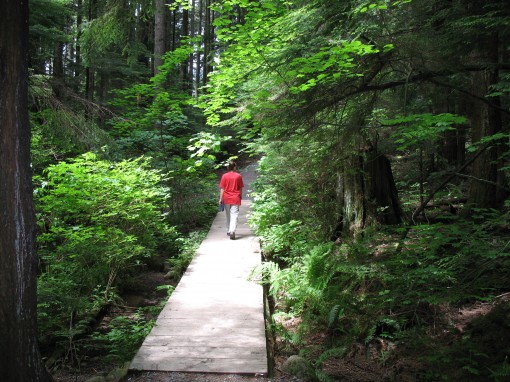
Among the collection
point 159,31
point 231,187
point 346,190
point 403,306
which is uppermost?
point 159,31

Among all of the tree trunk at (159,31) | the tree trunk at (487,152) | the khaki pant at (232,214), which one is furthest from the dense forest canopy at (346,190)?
the tree trunk at (159,31)

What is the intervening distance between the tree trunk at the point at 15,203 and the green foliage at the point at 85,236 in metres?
2.30

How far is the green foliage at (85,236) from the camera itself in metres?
6.29

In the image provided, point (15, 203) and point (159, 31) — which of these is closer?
point (15, 203)

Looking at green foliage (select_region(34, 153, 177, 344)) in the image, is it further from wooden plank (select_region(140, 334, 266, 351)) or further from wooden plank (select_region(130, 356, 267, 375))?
wooden plank (select_region(130, 356, 267, 375))

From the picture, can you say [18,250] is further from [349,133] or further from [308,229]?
[308,229]

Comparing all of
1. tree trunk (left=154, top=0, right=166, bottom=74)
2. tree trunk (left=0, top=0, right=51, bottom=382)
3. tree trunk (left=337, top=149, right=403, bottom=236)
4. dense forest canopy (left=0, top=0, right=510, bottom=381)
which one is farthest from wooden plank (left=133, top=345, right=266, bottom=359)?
tree trunk (left=154, top=0, right=166, bottom=74)

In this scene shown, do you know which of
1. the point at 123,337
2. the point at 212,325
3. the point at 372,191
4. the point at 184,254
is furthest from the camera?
the point at 184,254

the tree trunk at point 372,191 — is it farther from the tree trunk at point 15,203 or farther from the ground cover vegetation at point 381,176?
the tree trunk at point 15,203

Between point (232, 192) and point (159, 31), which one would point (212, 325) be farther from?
point (159, 31)

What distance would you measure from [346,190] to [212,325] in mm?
3543

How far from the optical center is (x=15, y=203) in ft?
11.2

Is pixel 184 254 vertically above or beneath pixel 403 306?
beneath

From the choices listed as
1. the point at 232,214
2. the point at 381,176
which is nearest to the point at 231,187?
the point at 232,214
